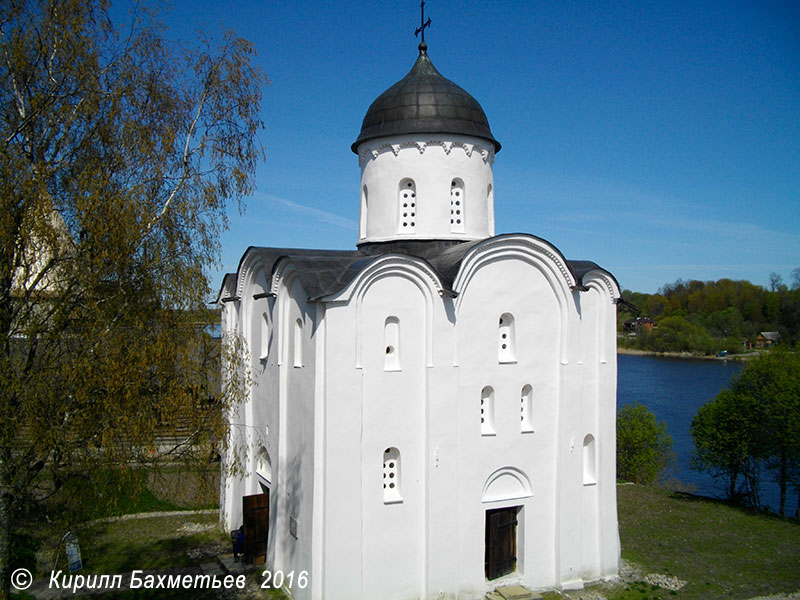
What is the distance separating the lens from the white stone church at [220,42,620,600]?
339 inches

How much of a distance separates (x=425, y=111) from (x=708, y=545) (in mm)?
9547

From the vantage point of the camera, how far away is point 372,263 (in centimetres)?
865

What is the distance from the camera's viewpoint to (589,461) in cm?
1023

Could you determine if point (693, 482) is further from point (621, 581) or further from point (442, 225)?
point (442, 225)

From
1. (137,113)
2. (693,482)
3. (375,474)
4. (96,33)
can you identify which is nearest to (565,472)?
(375,474)

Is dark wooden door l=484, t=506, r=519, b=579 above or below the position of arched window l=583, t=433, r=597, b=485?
below

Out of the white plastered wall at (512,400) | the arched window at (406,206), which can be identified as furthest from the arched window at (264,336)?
the white plastered wall at (512,400)

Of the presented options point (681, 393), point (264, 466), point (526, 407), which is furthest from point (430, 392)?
point (681, 393)

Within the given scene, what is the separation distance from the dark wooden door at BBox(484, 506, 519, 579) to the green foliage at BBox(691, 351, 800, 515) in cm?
931

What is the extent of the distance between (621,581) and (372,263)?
6254 mm

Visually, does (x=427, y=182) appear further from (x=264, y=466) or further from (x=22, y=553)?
(x=22, y=553)

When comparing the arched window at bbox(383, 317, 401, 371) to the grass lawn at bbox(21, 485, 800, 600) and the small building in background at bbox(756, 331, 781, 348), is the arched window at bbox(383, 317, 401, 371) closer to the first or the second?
the grass lawn at bbox(21, 485, 800, 600)

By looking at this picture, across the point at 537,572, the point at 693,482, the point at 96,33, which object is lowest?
the point at 693,482

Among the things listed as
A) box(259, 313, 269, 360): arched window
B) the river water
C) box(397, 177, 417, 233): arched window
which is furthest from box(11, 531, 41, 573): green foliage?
the river water
